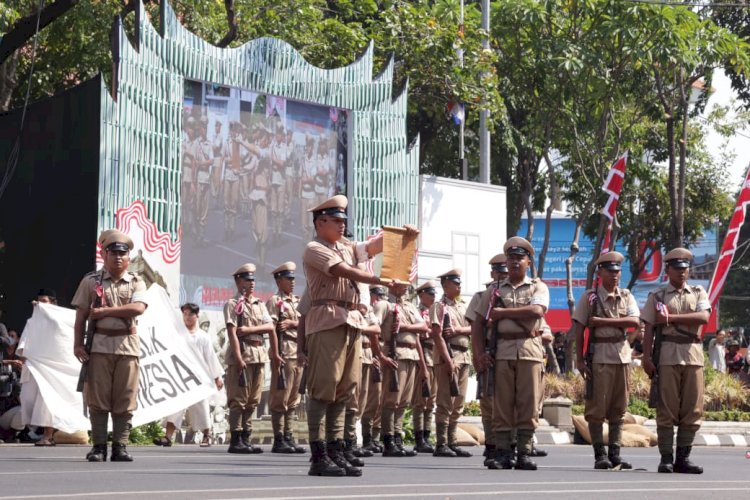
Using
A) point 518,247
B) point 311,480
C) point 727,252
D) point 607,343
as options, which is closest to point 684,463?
point 607,343

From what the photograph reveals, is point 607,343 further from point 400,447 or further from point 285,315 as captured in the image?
point 285,315

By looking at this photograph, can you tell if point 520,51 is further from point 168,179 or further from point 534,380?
point 534,380

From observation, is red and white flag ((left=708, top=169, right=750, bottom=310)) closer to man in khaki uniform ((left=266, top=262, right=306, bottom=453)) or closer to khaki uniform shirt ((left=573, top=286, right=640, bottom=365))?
man in khaki uniform ((left=266, top=262, right=306, bottom=453))

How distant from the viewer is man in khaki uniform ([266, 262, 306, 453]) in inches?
662

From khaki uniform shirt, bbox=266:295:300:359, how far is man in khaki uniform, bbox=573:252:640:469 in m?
3.81

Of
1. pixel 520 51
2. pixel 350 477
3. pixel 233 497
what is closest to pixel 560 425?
pixel 520 51

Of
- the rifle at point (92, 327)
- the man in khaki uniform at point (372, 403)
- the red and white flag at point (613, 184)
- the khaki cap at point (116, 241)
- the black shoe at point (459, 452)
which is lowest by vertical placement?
the black shoe at point (459, 452)

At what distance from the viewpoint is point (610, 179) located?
1224 inches

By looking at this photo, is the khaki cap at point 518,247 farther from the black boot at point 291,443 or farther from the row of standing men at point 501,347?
the black boot at point 291,443

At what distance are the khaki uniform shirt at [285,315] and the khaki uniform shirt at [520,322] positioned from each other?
3758mm

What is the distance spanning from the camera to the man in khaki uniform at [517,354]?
525 inches

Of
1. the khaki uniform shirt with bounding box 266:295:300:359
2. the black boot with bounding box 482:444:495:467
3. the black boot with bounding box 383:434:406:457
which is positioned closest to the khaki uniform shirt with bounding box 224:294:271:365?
the khaki uniform shirt with bounding box 266:295:300:359

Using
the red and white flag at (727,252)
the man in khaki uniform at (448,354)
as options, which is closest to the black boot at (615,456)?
the man in khaki uniform at (448,354)

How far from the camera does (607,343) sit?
14.1m
